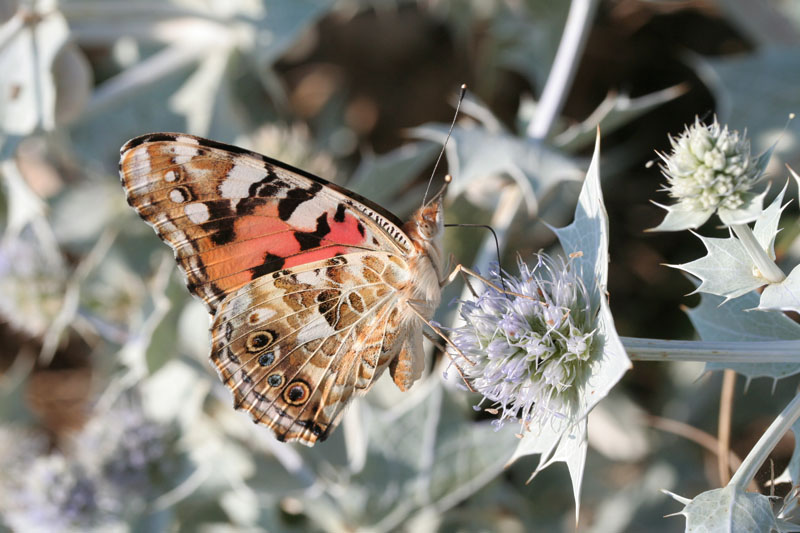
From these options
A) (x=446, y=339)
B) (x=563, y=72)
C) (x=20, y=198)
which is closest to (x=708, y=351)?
(x=446, y=339)

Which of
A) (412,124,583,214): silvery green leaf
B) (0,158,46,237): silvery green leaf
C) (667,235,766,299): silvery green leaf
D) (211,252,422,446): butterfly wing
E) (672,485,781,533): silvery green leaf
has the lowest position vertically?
(0,158,46,237): silvery green leaf

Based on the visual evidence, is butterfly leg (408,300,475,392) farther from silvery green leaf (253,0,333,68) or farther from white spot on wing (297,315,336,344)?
silvery green leaf (253,0,333,68)

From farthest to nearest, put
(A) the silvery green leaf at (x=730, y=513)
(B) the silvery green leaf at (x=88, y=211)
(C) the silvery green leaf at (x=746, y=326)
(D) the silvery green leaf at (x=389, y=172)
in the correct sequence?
1. (B) the silvery green leaf at (x=88, y=211)
2. (D) the silvery green leaf at (x=389, y=172)
3. (C) the silvery green leaf at (x=746, y=326)
4. (A) the silvery green leaf at (x=730, y=513)

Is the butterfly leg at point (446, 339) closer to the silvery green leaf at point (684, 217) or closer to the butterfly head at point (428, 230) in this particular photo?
the butterfly head at point (428, 230)

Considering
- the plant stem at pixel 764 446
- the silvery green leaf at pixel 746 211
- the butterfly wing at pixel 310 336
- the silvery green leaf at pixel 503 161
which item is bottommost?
the butterfly wing at pixel 310 336

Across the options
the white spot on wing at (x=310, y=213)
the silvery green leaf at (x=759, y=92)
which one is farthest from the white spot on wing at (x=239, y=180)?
the silvery green leaf at (x=759, y=92)

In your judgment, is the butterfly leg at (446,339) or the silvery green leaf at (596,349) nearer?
the silvery green leaf at (596,349)

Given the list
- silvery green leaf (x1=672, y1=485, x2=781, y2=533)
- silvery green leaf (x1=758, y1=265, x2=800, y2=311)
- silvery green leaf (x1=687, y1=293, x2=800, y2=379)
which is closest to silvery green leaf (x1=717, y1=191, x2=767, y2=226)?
silvery green leaf (x1=758, y1=265, x2=800, y2=311)
